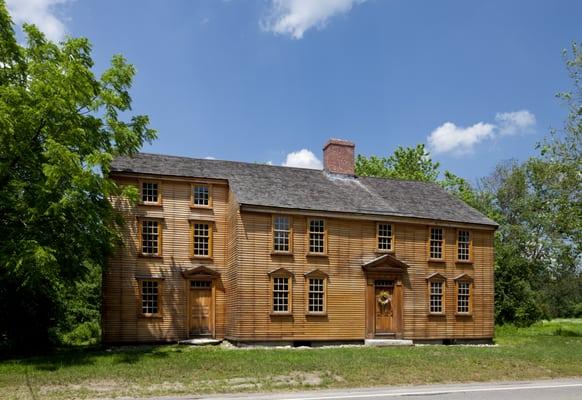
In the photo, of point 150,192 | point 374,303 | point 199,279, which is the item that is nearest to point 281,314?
point 199,279

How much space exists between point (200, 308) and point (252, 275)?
2.91 m

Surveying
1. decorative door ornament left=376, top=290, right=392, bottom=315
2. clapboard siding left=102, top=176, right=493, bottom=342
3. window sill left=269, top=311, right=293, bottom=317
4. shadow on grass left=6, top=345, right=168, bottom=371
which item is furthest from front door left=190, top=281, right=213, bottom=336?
decorative door ornament left=376, top=290, right=392, bottom=315

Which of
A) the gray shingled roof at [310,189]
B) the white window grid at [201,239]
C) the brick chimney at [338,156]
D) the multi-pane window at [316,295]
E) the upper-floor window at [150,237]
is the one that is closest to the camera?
the upper-floor window at [150,237]

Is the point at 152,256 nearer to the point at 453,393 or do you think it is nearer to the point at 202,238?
the point at 202,238

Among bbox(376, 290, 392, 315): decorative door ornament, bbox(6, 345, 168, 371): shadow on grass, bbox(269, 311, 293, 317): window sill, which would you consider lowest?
bbox(6, 345, 168, 371): shadow on grass

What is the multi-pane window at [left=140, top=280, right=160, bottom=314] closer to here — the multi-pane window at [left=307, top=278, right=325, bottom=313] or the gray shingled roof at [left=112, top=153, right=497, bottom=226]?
the gray shingled roof at [left=112, top=153, right=497, bottom=226]

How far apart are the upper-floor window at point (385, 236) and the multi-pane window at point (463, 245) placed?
12.6 ft

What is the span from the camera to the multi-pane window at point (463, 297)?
96.1 feet

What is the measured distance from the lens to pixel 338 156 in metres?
31.4

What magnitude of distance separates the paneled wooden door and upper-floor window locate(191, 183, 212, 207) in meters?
8.48

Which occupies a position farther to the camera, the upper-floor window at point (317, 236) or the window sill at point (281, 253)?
the upper-floor window at point (317, 236)

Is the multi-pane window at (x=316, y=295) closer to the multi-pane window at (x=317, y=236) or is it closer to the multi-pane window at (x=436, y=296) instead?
the multi-pane window at (x=317, y=236)

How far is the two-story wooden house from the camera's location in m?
25.6

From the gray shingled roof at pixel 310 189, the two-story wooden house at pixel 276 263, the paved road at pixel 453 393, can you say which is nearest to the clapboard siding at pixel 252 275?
the two-story wooden house at pixel 276 263
